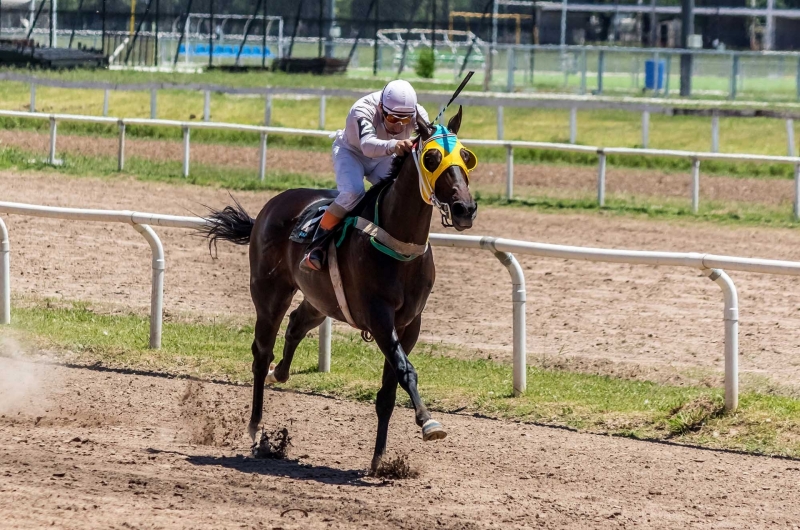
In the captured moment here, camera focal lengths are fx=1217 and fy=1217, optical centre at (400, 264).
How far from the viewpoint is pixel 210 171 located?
63.3 feet

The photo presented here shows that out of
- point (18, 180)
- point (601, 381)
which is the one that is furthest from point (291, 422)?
point (18, 180)

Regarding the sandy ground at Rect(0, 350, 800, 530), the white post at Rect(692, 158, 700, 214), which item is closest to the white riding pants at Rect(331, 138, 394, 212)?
the sandy ground at Rect(0, 350, 800, 530)

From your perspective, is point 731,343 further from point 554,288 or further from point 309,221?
point 554,288

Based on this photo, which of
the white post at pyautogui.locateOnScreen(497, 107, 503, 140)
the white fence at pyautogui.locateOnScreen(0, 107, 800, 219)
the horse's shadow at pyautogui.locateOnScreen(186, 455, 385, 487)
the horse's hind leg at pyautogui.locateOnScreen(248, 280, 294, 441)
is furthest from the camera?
the white post at pyautogui.locateOnScreen(497, 107, 503, 140)

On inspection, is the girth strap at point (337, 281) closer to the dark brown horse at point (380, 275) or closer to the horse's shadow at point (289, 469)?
the dark brown horse at point (380, 275)

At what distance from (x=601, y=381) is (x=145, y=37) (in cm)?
3162

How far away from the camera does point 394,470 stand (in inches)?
246

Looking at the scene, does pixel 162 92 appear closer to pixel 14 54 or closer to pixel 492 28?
pixel 14 54

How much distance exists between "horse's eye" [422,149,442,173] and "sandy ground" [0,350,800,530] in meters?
1.58

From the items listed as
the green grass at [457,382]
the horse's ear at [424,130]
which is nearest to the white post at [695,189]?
the green grass at [457,382]

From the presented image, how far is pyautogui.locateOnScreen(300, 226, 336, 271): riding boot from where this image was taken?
677 cm

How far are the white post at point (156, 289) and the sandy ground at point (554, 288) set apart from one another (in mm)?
1244

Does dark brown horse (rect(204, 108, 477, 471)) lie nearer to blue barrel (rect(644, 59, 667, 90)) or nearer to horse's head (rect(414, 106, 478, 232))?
horse's head (rect(414, 106, 478, 232))

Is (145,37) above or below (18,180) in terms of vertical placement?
above
